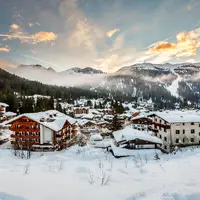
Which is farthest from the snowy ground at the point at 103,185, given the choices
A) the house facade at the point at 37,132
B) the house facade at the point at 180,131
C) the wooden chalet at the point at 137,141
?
the house facade at the point at 37,132

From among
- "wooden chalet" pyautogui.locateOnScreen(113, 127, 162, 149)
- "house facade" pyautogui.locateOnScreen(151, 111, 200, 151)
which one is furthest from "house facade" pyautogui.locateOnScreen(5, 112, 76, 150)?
"house facade" pyautogui.locateOnScreen(151, 111, 200, 151)

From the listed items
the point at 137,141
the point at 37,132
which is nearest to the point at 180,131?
the point at 137,141

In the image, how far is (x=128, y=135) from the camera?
3284 centimetres

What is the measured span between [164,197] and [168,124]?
34545 millimetres

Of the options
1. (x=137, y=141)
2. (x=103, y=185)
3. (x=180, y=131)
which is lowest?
(x=137, y=141)

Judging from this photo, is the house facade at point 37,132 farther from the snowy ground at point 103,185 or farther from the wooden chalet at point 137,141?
the snowy ground at point 103,185

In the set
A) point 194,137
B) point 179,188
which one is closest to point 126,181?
point 179,188

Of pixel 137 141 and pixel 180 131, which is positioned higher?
pixel 180 131

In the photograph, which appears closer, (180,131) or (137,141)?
(137,141)

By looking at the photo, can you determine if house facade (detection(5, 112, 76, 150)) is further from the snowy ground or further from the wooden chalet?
the snowy ground

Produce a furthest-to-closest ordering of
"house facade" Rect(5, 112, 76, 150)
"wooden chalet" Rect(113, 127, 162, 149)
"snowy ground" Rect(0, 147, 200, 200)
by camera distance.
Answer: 1. "house facade" Rect(5, 112, 76, 150)
2. "wooden chalet" Rect(113, 127, 162, 149)
3. "snowy ground" Rect(0, 147, 200, 200)

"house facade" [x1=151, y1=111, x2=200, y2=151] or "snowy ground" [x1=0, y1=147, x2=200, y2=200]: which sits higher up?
"snowy ground" [x1=0, y1=147, x2=200, y2=200]

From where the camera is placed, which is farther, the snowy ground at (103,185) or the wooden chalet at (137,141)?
the wooden chalet at (137,141)

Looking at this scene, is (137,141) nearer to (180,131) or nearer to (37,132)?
(180,131)
